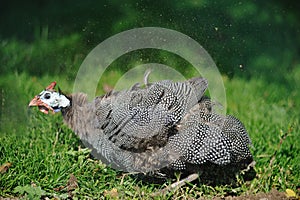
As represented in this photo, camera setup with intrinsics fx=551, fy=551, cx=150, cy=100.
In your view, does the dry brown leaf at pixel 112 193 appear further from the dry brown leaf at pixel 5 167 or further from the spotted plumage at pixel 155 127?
the dry brown leaf at pixel 5 167

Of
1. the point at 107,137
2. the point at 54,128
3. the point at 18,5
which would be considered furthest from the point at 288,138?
the point at 18,5

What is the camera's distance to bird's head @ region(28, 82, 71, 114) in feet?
11.9

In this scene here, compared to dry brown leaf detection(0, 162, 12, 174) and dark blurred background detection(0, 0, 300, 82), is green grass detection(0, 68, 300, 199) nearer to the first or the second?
dry brown leaf detection(0, 162, 12, 174)

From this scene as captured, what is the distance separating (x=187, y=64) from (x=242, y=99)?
675 mm

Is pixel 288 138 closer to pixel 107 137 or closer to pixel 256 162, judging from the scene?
pixel 256 162

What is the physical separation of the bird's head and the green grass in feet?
1.04

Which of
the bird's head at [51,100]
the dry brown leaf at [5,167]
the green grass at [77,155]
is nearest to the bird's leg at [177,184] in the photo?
the green grass at [77,155]

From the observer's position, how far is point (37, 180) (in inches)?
137

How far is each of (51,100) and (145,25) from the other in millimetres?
1390

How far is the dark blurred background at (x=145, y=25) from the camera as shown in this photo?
460cm

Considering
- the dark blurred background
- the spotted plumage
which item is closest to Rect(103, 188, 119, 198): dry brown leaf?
the spotted plumage

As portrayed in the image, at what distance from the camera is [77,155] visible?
375cm

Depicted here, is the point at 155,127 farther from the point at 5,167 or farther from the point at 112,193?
the point at 5,167

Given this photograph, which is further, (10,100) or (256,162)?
(10,100)
